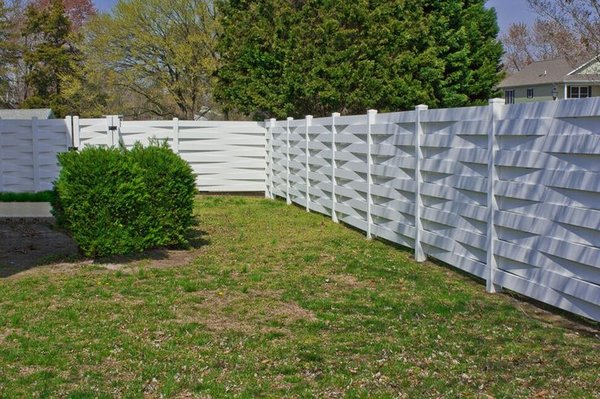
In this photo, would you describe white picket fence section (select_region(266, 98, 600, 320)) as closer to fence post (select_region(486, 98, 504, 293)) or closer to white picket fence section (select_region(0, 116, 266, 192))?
fence post (select_region(486, 98, 504, 293))

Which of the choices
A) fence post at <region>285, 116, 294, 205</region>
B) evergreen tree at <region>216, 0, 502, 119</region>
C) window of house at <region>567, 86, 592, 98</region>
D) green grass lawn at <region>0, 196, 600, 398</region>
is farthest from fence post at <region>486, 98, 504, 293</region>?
window of house at <region>567, 86, 592, 98</region>

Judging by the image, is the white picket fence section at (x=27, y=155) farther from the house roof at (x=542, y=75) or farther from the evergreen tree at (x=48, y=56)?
the house roof at (x=542, y=75)

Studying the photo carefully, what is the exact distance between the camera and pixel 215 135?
1688 centimetres

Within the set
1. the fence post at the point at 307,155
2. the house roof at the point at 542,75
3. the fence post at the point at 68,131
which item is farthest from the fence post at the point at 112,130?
the house roof at the point at 542,75

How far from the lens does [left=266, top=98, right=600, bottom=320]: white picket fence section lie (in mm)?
5367

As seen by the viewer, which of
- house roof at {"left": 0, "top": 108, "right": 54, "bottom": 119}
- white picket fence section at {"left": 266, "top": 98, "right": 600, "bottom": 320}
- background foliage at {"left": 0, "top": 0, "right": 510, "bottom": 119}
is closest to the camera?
white picket fence section at {"left": 266, "top": 98, "right": 600, "bottom": 320}

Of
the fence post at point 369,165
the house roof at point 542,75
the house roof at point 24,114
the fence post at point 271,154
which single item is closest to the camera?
the fence post at point 369,165

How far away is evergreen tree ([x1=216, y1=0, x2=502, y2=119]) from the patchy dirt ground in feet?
27.2

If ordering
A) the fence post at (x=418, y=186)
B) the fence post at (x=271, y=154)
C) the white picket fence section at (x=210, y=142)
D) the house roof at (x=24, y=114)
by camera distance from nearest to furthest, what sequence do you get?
1. the fence post at (x=418, y=186)
2. the fence post at (x=271, y=154)
3. the white picket fence section at (x=210, y=142)
4. the house roof at (x=24, y=114)

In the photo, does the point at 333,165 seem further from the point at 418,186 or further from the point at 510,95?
the point at 510,95

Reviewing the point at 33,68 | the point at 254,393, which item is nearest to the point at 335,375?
the point at 254,393

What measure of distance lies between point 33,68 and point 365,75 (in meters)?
28.8

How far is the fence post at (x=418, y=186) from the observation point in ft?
27.3

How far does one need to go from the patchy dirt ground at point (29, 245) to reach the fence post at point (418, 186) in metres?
4.38
